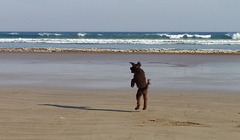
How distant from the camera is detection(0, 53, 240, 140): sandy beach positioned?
22.7 feet

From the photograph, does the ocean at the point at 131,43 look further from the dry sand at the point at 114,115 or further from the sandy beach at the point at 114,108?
the dry sand at the point at 114,115

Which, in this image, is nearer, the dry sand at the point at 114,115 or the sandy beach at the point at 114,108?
the dry sand at the point at 114,115

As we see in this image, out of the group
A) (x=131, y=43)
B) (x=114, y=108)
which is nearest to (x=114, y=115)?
(x=114, y=108)

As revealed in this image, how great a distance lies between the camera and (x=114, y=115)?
27.7 feet

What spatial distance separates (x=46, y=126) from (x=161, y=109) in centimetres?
287

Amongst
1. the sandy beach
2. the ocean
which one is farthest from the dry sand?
the ocean

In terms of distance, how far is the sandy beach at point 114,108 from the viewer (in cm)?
691

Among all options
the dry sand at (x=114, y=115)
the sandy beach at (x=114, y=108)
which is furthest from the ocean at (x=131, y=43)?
the dry sand at (x=114, y=115)

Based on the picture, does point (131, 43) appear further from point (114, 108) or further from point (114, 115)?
point (114, 115)

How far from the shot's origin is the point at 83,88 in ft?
41.0

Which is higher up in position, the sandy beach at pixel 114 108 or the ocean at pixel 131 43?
the ocean at pixel 131 43

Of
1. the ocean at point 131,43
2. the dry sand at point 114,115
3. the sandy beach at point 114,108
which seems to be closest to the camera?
the dry sand at point 114,115

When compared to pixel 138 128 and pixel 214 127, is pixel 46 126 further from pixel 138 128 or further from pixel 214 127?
pixel 214 127

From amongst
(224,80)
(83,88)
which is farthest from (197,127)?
(224,80)
